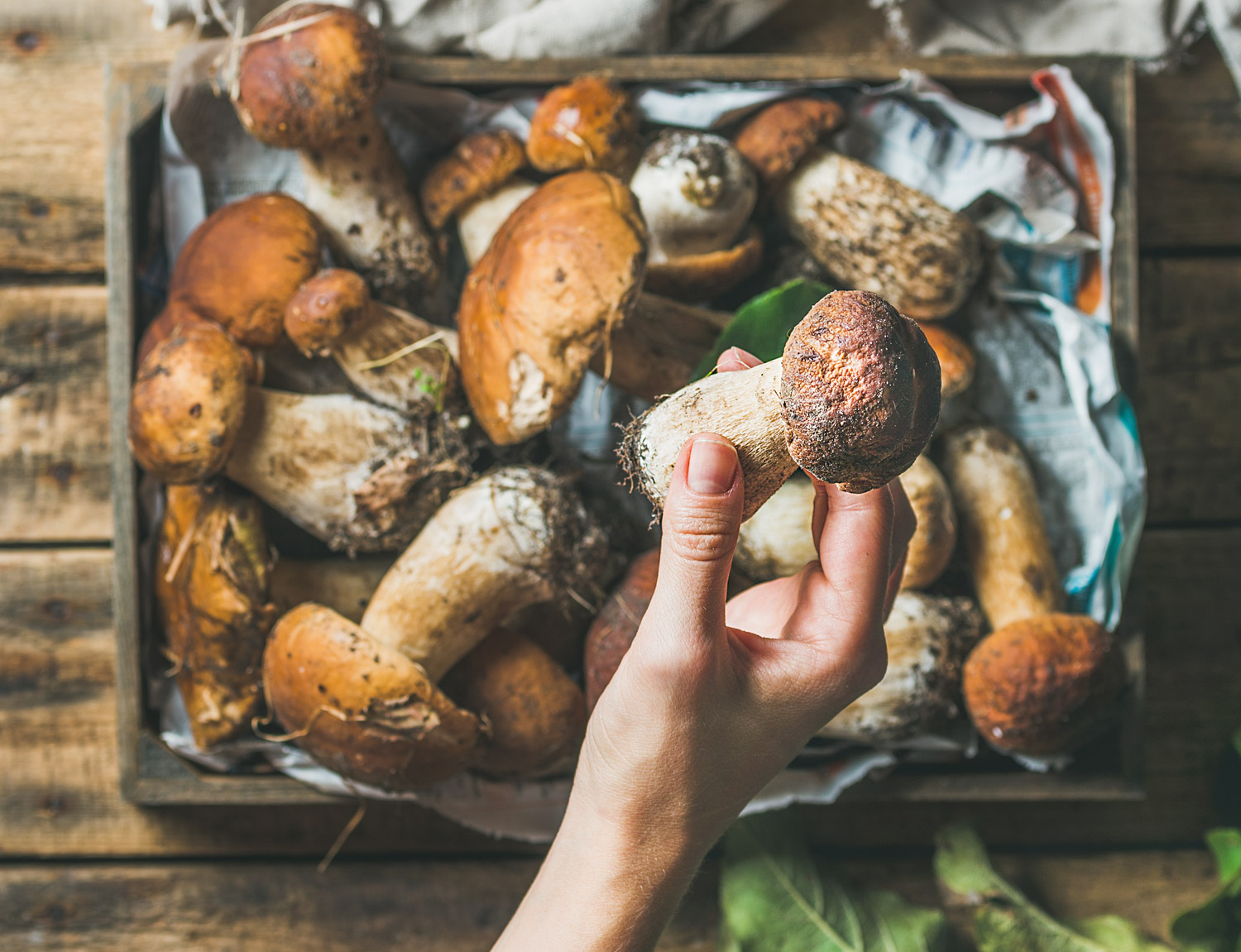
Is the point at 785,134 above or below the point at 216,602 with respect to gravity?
above

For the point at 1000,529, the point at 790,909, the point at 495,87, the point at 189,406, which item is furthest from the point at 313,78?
the point at 790,909

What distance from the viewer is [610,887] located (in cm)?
93

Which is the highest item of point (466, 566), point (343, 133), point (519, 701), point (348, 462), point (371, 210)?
point (343, 133)

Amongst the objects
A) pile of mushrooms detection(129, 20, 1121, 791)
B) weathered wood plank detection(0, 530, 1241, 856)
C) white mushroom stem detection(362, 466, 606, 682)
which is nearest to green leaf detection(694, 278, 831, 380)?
pile of mushrooms detection(129, 20, 1121, 791)

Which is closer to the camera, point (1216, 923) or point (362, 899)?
point (1216, 923)

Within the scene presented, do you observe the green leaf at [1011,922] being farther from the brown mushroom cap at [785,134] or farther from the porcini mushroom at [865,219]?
the brown mushroom cap at [785,134]

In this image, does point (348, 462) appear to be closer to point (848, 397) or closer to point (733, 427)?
point (733, 427)

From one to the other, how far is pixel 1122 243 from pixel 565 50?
1000mm

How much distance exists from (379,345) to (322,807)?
92cm

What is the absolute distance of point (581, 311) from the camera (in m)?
1.10

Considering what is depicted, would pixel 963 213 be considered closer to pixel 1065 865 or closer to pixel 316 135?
pixel 316 135

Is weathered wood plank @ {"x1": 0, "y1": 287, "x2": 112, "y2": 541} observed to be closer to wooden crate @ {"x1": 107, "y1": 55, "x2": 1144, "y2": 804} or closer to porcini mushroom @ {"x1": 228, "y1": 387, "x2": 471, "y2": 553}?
wooden crate @ {"x1": 107, "y1": 55, "x2": 1144, "y2": 804}

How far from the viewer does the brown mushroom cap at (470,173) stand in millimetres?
1408

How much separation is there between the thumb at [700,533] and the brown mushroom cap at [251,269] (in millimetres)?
775
